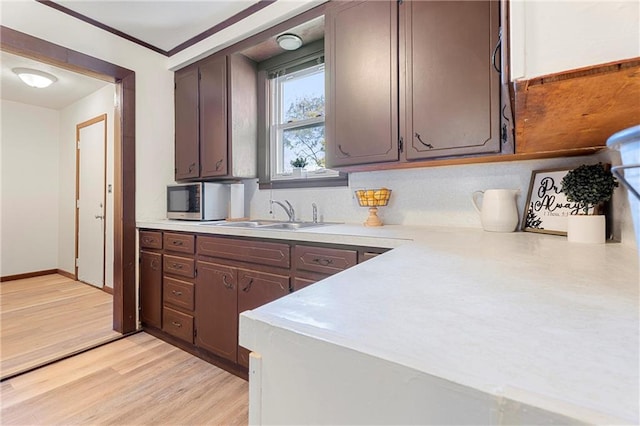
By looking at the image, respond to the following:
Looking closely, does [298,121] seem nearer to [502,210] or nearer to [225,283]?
[225,283]

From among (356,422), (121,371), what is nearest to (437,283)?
(356,422)

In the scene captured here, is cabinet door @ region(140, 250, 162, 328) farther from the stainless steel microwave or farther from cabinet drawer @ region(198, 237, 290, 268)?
cabinet drawer @ region(198, 237, 290, 268)

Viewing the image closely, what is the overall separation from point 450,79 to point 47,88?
4775mm

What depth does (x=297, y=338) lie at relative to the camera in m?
0.37

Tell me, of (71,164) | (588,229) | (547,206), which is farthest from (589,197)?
(71,164)

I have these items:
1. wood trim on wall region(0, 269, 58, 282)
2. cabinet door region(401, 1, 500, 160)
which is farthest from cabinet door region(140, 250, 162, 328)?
wood trim on wall region(0, 269, 58, 282)

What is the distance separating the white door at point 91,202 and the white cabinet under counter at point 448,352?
429 centimetres

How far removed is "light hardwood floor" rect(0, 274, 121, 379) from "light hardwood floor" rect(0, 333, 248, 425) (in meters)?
0.21

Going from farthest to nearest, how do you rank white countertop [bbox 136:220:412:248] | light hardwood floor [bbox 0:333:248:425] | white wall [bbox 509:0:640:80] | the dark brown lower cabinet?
the dark brown lower cabinet
light hardwood floor [bbox 0:333:248:425]
white countertop [bbox 136:220:412:248]
white wall [bbox 509:0:640:80]

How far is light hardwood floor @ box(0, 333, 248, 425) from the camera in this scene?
153cm

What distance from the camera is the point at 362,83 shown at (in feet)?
6.00

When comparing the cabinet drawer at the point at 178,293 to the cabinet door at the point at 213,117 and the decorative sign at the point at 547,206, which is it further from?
the decorative sign at the point at 547,206

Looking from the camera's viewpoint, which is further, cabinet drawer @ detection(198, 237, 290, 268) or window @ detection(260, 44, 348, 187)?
window @ detection(260, 44, 348, 187)

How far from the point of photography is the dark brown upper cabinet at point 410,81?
1473mm
